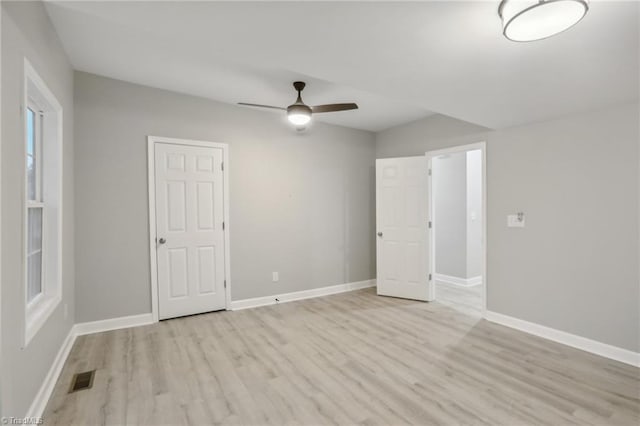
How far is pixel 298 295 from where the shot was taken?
15.2ft

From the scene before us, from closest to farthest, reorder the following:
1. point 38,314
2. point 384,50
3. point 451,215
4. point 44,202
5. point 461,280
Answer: point 384,50, point 38,314, point 44,202, point 461,280, point 451,215

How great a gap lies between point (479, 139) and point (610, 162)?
50.5 inches

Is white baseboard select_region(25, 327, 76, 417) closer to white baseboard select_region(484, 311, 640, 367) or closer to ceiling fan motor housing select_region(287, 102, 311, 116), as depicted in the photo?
ceiling fan motor housing select_region(287, 102, 311, 116)

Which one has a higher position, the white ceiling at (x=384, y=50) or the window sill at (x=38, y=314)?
the white ceiling at (x=384, y=50)

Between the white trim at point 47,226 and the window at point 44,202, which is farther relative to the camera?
the window at point 44,202

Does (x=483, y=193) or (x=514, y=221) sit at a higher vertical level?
(x=483, y=193)

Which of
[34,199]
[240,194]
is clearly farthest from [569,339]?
[34,199]

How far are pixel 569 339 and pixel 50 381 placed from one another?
4440 millimetres

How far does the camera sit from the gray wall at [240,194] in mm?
3334

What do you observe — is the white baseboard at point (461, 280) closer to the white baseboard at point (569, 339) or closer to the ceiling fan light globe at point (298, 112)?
the white baseboard at point (569, 339)

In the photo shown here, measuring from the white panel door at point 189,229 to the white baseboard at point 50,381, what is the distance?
96 centimetres

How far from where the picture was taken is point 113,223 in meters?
3.43

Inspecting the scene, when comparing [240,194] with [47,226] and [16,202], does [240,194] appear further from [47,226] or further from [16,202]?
[16,202]

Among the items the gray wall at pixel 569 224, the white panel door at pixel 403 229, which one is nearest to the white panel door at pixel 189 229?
the white panel door at pixel 403 229
